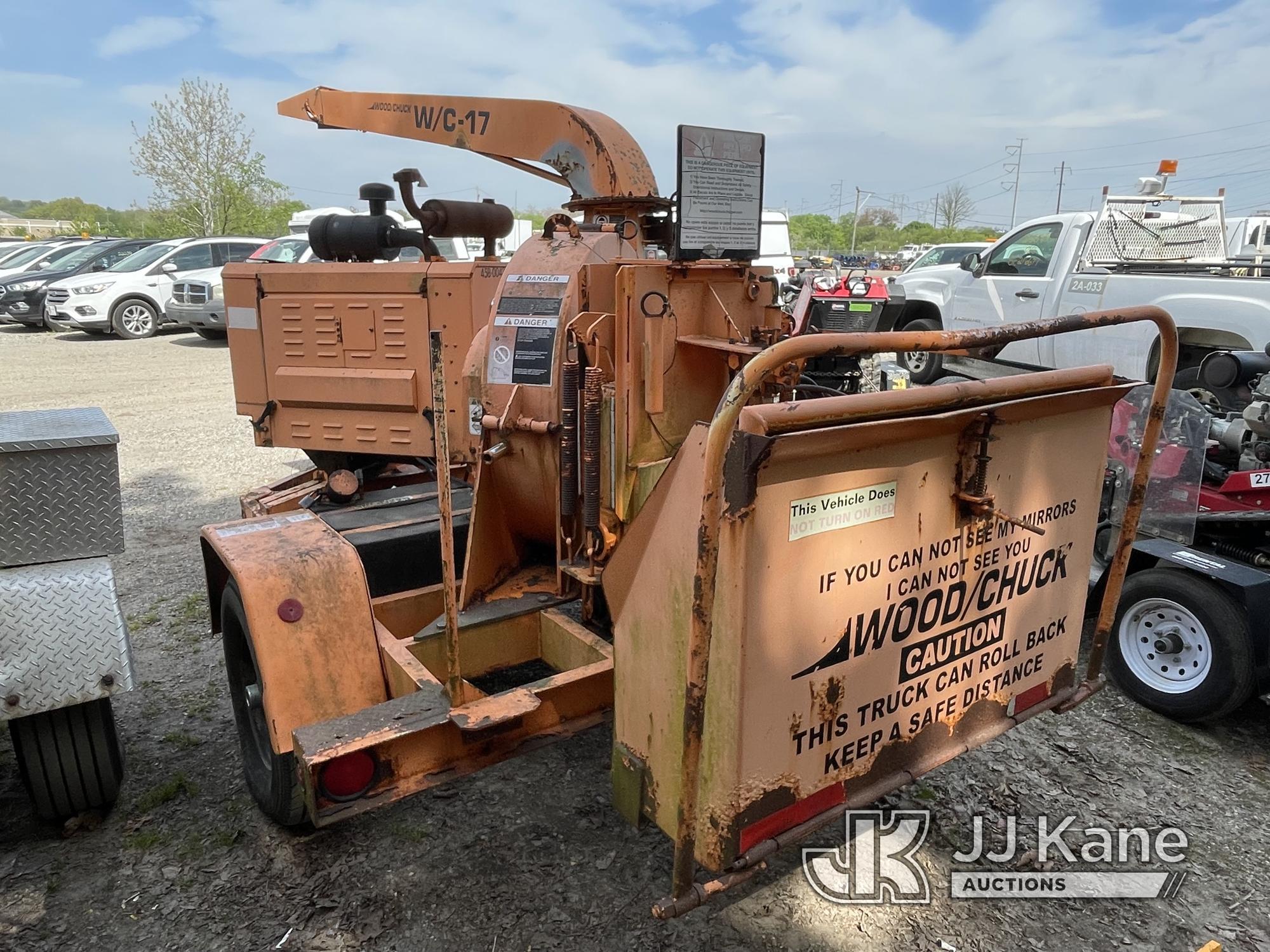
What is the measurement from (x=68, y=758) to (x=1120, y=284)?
8.93 meters

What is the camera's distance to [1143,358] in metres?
8.45

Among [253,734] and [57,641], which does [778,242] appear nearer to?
[253,734]

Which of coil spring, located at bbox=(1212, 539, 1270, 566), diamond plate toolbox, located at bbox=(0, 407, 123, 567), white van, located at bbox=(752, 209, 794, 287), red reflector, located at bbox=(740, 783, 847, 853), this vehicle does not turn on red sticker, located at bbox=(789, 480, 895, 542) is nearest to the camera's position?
this vehicle does not turn on red sticker, located at bbox=(789, 480, 895, 542)

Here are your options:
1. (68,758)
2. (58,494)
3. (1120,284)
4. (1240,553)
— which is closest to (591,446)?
(58,494)

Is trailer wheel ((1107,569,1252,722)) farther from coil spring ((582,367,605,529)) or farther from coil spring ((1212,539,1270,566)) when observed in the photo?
coil spring ((582,367,605,529))

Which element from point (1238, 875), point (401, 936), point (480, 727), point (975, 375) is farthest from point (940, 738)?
point (975, 375)

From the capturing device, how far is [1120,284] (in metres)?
8.41

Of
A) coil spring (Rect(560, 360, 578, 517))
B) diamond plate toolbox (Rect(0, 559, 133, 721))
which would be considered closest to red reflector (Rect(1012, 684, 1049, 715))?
coil spring (Rect(560, 360, 578, 517))

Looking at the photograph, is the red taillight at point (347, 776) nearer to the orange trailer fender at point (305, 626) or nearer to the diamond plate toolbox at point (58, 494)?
the orange trailer fender at point (305, 626)

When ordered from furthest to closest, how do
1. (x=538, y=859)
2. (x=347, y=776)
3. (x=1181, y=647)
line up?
(x=1181, y=647), (x=538, y=859), (x=347, y=776)

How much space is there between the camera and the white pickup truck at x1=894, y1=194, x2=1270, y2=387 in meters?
7.66

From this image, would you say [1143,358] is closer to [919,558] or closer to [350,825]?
[919,558]

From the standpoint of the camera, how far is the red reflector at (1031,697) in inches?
105

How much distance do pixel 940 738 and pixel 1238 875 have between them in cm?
150
